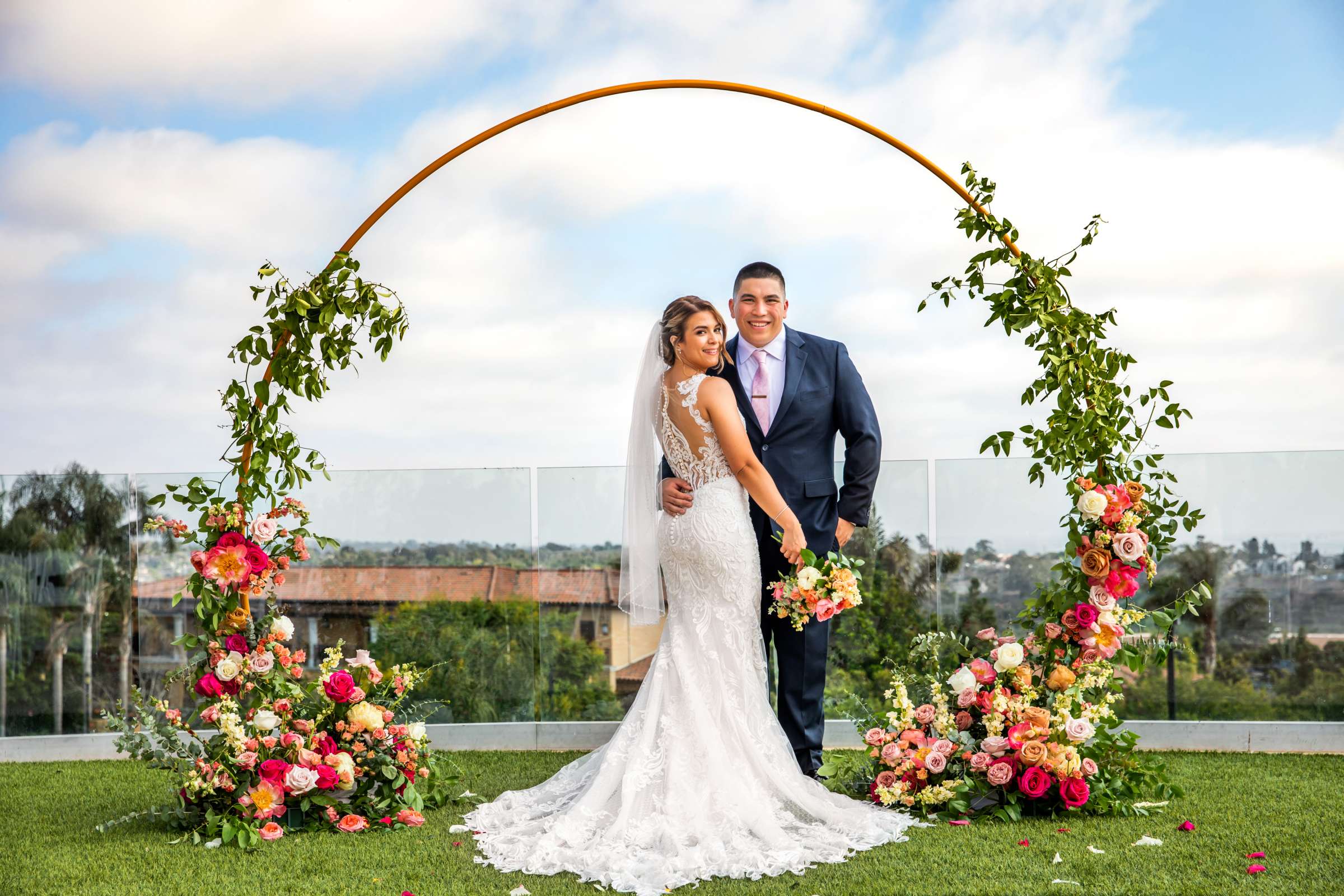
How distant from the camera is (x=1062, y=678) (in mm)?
4199

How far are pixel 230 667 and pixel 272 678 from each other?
0.20m

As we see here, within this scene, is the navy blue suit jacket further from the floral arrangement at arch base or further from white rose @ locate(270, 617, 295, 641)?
white rose @ locate(270, 617, 295, 641)

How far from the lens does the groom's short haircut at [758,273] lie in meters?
4.58

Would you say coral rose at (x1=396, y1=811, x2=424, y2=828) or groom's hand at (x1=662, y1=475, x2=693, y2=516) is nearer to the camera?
coral rose at (x1=396, y1=811, x2=424, y2=828)

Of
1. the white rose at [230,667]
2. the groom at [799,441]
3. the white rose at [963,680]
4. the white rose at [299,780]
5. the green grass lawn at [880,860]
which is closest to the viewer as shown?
the green grass lawn at [880,860]

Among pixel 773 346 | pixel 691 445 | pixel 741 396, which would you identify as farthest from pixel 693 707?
pixel 773 346

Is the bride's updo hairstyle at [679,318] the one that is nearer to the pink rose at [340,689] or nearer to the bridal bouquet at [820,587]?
the bridal bouquet at [820,587]

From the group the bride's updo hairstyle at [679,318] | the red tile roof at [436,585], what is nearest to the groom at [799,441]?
the bride's updo hairstyle at [679,318]

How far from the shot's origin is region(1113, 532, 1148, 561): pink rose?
13.4 ft

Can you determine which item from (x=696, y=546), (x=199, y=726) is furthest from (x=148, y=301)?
(x=696, y=546)

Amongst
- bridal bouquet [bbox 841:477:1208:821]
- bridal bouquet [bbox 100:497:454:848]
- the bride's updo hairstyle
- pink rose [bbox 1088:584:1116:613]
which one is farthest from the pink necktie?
bridal bouquet [bbox 100:497:454:848]

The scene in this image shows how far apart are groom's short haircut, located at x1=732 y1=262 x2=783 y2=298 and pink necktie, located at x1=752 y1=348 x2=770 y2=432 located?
285 mm

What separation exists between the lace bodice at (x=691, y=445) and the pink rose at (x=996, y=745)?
1440mm

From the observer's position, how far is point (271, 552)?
4316 mm
